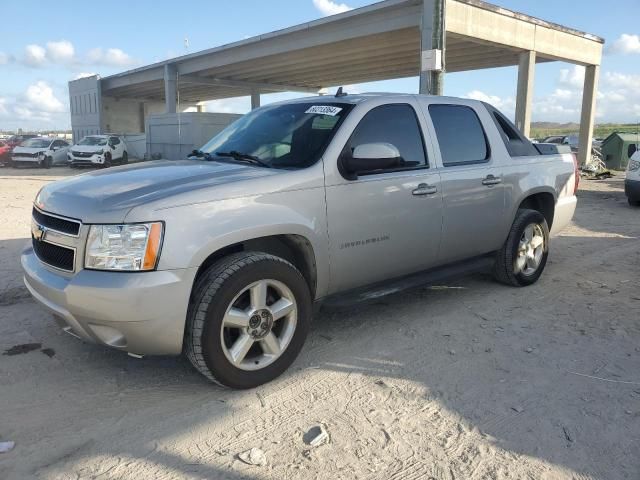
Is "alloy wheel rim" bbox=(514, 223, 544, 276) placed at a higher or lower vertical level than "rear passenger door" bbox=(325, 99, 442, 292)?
lower

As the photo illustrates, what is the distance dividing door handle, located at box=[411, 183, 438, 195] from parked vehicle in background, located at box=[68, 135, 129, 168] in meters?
23.6

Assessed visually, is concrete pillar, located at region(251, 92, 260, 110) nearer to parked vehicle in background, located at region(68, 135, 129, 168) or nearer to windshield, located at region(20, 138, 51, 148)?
parked vehicle in background, located at region(68, 135, 129, 168)

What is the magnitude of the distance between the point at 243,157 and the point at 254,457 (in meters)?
2.14

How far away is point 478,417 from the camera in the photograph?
9.93ft

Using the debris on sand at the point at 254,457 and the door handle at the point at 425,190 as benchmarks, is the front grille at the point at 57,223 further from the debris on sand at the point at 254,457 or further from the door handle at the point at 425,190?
the door handle at the point at 425,190

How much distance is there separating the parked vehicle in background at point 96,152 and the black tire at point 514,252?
2325cm

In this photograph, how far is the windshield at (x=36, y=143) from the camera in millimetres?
26859

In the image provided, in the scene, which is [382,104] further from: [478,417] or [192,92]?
[192,92]

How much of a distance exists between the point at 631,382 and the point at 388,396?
1607mm

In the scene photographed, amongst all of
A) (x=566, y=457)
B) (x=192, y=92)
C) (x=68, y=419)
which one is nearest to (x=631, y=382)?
(x=566, y=457)

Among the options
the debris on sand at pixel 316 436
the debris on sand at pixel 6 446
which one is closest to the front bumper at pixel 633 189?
the debris on sand at pixel 316 436

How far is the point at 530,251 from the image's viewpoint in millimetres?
5469

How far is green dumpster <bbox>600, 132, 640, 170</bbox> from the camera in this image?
2223 cm

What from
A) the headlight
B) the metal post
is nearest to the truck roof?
the headlight
